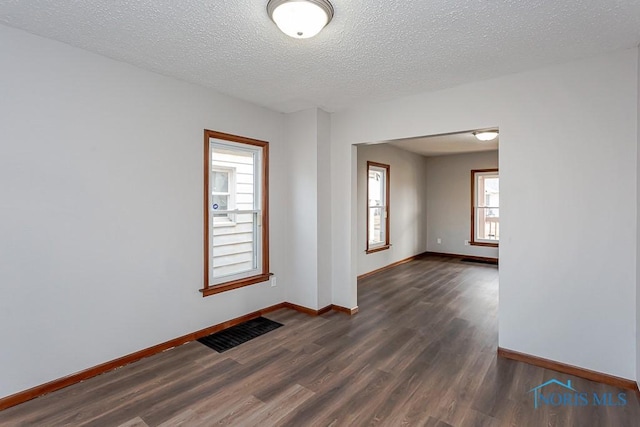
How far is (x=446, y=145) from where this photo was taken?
672cm

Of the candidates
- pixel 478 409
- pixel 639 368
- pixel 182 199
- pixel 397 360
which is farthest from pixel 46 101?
pixel 639 368

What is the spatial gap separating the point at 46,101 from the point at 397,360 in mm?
3424

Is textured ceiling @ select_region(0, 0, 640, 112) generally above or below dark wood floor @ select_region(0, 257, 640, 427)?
above

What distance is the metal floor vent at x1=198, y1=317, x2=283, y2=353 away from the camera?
3.18m

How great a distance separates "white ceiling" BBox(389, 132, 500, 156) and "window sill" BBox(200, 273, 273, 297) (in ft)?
11.2

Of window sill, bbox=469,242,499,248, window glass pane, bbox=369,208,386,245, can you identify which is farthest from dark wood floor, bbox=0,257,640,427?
window sill, bbox=469,242,499,248

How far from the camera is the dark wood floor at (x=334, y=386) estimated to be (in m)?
2.09

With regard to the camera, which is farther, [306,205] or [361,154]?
[361,154]

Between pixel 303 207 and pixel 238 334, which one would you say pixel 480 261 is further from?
pixel 238 334

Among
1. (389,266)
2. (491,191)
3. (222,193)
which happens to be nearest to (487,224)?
(491,191)

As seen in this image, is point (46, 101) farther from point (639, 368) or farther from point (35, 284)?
point (639, 368)

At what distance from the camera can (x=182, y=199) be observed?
3.18 meters

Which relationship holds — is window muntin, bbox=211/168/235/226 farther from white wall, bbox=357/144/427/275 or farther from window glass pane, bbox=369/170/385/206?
window glass pane, bbox=369/170/385/206

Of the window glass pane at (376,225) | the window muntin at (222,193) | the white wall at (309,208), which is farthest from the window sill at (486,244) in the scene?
the window muntin at (222,193)
